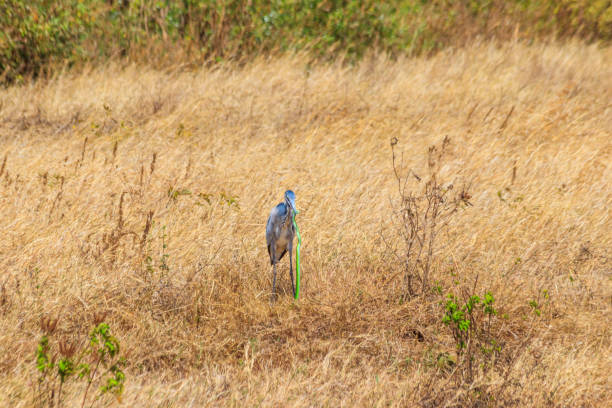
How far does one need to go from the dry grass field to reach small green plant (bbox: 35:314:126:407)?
61 mm

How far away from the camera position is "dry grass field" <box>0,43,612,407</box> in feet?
9.84

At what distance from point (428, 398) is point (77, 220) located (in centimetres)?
248

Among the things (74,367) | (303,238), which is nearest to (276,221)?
(303,238)

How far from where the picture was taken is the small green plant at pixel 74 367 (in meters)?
2.47

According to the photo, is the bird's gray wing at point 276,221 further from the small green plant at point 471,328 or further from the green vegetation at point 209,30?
the green vegetation at point 209,30

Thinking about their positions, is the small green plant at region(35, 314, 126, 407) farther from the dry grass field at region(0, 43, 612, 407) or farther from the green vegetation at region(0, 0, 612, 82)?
the green vegetation at region(0, 0, 612, 82)

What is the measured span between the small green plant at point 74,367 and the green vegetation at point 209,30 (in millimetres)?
5208

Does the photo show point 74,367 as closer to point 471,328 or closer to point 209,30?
point 471,328

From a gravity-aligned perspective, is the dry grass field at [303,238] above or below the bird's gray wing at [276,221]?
below

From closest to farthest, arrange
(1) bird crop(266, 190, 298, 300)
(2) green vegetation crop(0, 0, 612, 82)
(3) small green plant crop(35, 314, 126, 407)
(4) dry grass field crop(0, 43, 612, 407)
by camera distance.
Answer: (3) small green plant crop(35, 314, 126, 407), (4) dry grass field crop(0, 43, 612, 407), (1) bird crop(266, 190, 298, 300), (2) green vegetation crop(0, 0, 612, 82)

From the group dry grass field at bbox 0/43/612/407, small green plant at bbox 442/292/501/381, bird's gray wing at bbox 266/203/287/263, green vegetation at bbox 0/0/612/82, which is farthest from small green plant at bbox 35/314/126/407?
green vegetation at bbox 0/0/612/82

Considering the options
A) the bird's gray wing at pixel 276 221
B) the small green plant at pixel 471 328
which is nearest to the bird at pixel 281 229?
the bird's gray wing at pixel 276 221

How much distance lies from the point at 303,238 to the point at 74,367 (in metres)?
1.83

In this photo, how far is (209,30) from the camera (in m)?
8.21
